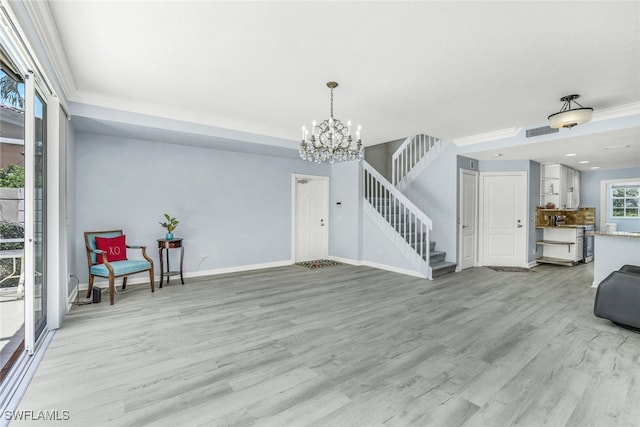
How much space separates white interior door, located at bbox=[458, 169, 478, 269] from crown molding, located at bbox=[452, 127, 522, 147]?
2.10ft

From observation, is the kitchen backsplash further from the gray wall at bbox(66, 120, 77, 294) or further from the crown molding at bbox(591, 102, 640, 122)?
the gray wall at bbox(66, 120, 77, 294)

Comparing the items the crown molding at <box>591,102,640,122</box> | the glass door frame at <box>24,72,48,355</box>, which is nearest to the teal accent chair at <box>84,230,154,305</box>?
the glass door frame at <box>24,72,48,355</box>

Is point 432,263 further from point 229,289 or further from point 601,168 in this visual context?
point 601,168

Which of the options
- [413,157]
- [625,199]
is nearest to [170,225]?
[413,157]

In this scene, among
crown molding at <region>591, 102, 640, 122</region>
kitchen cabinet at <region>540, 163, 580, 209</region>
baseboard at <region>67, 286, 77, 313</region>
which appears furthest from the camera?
kitchen cabinet at <region>540, 163, 580, 209</region>

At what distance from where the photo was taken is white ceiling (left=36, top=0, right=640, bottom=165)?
7.33ft

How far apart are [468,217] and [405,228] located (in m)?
1.59

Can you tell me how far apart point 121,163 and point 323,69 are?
3822 millimetres

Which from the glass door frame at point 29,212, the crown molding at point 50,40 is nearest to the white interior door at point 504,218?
the crown molding at point 50,40

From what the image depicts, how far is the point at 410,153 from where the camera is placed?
732 cm

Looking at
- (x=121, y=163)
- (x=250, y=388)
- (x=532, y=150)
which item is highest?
(x=532, y=150)

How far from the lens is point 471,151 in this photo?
230 inches

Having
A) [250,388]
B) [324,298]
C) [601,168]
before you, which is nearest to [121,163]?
[324,298]

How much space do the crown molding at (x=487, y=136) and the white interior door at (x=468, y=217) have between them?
64cm
